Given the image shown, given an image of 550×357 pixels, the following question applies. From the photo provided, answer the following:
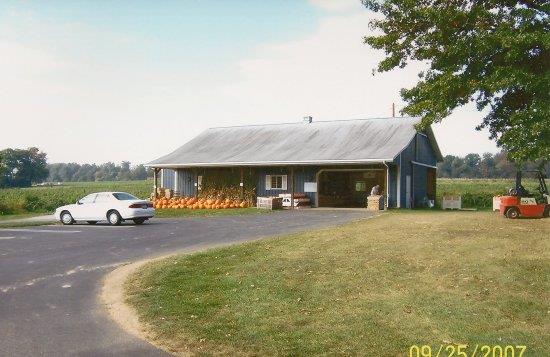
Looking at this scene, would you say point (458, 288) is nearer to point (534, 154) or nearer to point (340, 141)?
point (534, 154)

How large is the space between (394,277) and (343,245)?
374cm

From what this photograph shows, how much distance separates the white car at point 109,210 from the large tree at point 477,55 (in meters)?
11.4

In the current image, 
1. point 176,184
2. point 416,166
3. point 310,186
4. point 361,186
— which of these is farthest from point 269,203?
point 416,166

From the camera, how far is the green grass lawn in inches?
256

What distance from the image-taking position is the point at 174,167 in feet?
118

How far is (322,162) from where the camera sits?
30266 mm

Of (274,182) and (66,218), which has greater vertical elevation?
(274,182)

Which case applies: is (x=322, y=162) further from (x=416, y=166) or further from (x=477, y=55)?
(x=477, y=55)

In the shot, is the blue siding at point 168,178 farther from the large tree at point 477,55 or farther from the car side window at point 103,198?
the large tree at point 477,55

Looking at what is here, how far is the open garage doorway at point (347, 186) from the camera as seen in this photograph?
33844 mm

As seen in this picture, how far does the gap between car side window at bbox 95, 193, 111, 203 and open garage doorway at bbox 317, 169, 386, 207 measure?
14476mm

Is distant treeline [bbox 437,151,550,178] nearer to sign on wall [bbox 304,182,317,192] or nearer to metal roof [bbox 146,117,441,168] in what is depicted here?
metal roof [bbox 146,117,441,168]

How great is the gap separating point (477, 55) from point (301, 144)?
60.7 feet

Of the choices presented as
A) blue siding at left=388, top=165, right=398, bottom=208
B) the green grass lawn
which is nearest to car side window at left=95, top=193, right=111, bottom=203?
the green grass lawn
